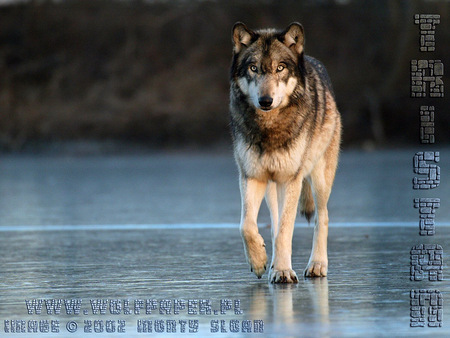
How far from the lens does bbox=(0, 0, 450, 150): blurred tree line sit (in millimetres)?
34281

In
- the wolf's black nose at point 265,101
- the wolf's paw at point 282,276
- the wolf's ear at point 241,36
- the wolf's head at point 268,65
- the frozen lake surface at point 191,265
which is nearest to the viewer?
the frozen lake surface at point 191,265

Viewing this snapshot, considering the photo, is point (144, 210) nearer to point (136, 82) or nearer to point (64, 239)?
point (64, 239)

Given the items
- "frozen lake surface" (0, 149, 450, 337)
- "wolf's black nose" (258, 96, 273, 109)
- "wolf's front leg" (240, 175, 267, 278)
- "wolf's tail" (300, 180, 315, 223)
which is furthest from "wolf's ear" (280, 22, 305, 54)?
"frozen lake surface" (0, 149, 450, 337)

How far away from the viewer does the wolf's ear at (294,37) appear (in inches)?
299

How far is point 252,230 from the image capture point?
23.1 ft

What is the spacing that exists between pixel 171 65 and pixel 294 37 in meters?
31.0

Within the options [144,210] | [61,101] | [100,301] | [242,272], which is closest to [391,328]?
[100,301]

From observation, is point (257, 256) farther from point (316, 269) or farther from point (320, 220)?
point (320, 220)

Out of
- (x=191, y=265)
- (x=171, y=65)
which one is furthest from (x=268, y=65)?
(x=171, y=65)

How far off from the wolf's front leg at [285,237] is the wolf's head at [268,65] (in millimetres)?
662

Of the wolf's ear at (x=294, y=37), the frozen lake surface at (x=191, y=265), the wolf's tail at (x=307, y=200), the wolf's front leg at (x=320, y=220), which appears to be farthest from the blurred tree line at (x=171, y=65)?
the wolf's ear at (x=294, y=37)

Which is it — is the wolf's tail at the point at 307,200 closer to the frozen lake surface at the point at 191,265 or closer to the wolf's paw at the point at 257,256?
the frozen lake surface at the point at 191,265

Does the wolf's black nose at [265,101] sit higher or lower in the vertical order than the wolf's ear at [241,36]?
lower

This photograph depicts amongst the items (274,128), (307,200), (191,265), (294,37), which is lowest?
(191,265)
